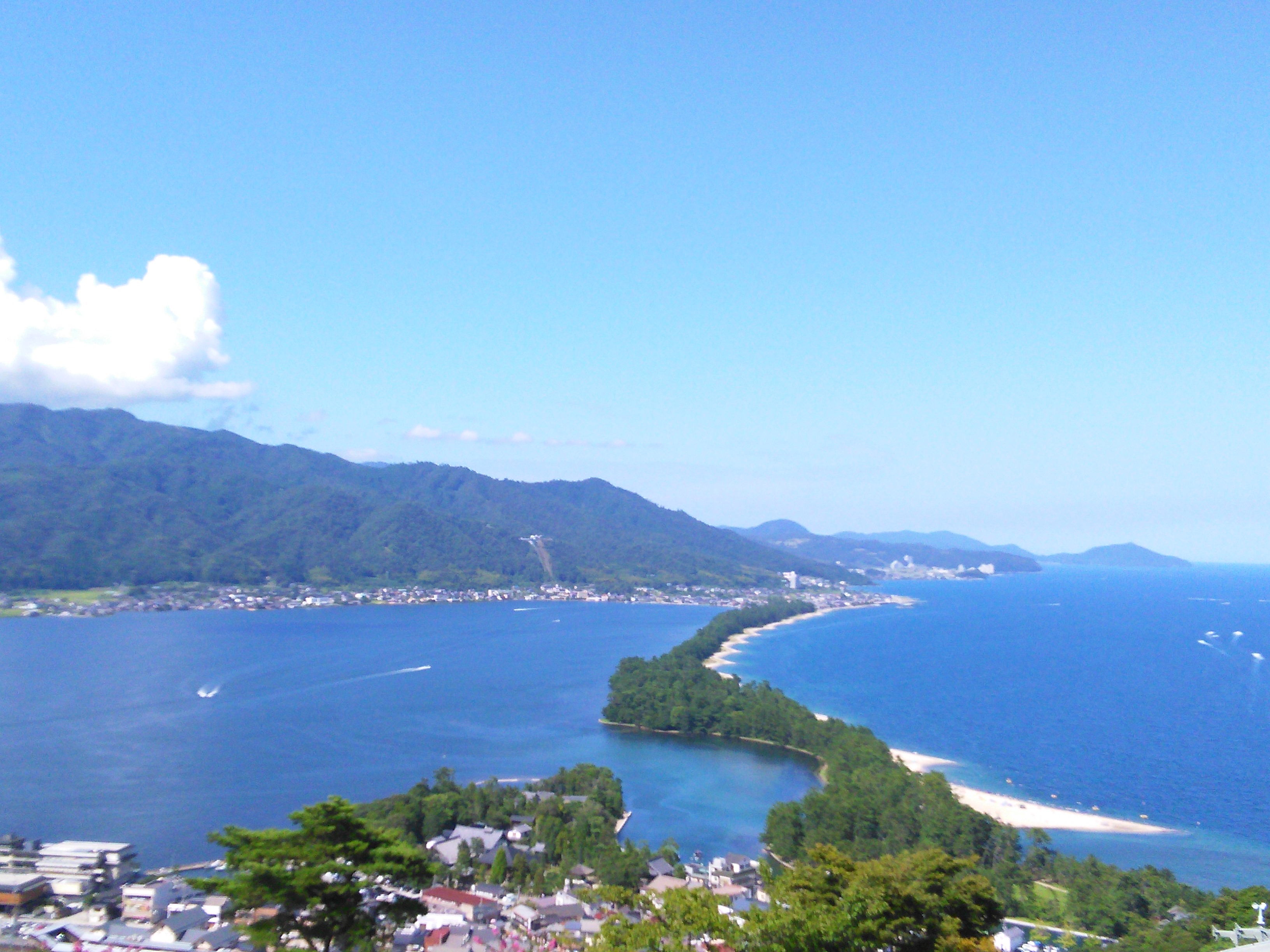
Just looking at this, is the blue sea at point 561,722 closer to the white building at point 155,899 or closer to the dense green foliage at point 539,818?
the dense green foliage at point 539,818

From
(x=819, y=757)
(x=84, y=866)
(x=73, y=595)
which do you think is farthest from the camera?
(x=73, y=595)

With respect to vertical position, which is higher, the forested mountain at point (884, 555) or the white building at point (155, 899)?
the forested mountain at point (884, 555)

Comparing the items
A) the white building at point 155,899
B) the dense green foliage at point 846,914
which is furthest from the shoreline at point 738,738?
the dense green foliage at point 846,914

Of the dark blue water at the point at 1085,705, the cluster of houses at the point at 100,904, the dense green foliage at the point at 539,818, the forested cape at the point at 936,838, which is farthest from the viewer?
the dark blue water at the point at 1085,705

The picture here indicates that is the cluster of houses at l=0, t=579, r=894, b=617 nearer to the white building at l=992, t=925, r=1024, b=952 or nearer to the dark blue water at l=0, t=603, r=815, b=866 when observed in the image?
the dark blue water at l=0, t=603, r=815, b=866

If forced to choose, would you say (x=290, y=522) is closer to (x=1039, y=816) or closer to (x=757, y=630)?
(x=757, y=630)

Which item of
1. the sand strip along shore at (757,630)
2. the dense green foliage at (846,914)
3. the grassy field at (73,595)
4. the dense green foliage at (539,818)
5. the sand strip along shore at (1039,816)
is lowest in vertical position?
the sand strip along shore at (1039,816)

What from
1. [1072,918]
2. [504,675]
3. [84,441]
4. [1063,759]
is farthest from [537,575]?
[1072,918]

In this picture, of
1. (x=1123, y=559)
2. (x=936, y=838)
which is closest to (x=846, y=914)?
(x=936, y=838)
